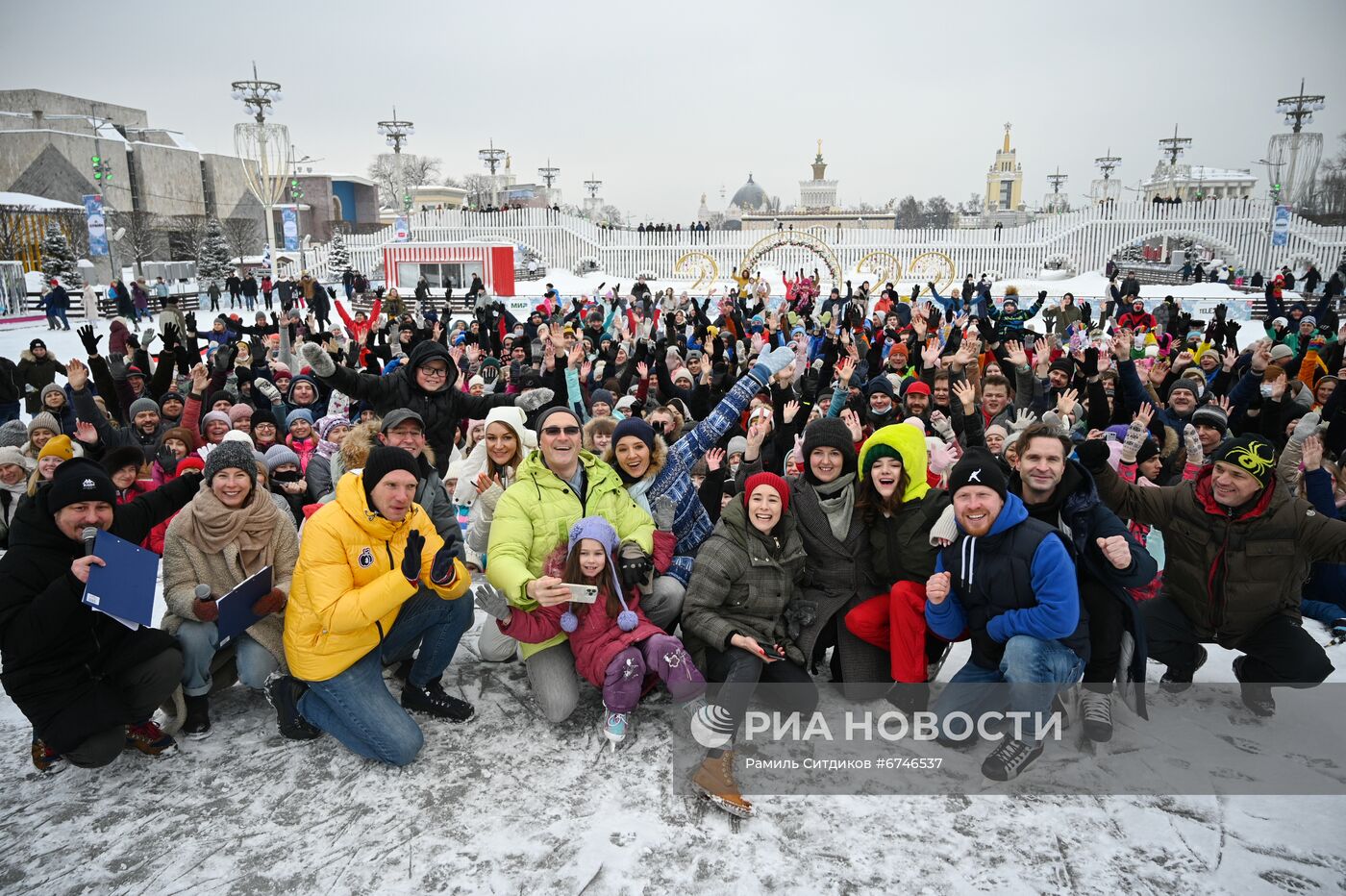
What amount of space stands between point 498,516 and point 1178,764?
3.30 meters

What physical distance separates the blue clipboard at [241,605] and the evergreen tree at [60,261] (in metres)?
32.7

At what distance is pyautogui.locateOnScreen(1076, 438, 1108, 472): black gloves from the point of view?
370cm

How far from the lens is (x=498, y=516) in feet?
12.2

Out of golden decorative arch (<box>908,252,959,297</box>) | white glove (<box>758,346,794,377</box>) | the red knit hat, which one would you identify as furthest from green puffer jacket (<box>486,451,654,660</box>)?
golden decorative arch (<box>908,252,959,297</box>)

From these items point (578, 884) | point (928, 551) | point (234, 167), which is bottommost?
point (578, 884)

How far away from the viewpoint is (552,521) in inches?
146

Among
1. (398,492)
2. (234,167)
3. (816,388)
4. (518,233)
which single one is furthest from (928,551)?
(234,167)

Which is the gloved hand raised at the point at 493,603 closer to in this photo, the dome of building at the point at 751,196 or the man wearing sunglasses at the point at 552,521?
the man wearing sunglasses at the point at 552,521

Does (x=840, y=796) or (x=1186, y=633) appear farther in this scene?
(x=1186, y=633)

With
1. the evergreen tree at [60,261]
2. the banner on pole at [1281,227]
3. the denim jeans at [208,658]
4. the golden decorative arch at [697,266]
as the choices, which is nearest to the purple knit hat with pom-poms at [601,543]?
the denim jeans at [208,658]

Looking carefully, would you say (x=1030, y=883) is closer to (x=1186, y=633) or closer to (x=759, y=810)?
(x=759, y=810)

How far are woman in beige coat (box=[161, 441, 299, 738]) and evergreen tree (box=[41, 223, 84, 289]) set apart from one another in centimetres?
3247

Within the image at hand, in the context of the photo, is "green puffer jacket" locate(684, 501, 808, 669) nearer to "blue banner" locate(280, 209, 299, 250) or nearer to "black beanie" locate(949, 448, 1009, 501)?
"black beanie" locate(949, 448, 1009, 501)

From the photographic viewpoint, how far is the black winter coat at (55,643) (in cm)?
298
